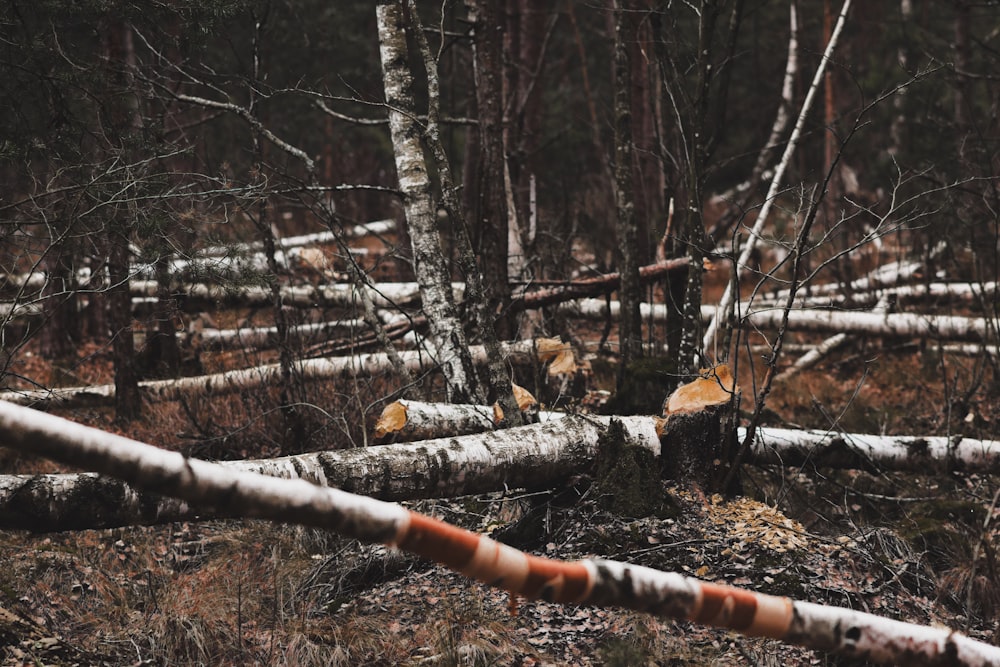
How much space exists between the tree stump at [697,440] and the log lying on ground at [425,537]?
2559 mm

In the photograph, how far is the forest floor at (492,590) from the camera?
3506 millimetres

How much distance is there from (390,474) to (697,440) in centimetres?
186

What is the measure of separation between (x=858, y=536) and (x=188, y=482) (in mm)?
3911

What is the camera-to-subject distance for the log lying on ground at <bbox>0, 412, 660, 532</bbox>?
10.4 ft

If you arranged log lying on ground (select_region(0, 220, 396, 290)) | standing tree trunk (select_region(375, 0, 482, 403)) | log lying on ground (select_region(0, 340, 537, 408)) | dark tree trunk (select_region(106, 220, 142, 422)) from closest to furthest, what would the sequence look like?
log lying on ground (select_region(0, 220, 396, 290)) → standing tree trunk (select_region(375, 0, 482, 403)) → log lying on ground (select_region(0, 340, 537, 408)) → dark tree trunk (select_region(106, 220, 142, 422))

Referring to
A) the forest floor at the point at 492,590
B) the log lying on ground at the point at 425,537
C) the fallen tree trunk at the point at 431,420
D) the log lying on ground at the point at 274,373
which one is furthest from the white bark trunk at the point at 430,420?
the log lying on ground at the point at 425,537

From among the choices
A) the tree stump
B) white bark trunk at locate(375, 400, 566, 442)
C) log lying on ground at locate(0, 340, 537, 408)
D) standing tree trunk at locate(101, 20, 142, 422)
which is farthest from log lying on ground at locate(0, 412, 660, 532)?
log lying on ground at locate(0, 340, 537, 408)

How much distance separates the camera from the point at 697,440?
4609mm

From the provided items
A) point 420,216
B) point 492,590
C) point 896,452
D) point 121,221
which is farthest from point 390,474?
point 896,452

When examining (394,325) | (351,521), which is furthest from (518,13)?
(351,521)

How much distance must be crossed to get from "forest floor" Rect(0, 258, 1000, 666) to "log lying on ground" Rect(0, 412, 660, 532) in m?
0.30

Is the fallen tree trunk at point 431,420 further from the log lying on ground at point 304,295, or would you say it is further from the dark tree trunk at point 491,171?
the log lying on ground at point 304,295

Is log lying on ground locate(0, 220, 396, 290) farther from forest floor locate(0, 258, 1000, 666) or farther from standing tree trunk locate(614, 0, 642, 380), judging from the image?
standing tree trunk locate(614, 0, 642, 380)

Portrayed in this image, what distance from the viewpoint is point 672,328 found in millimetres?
6012
